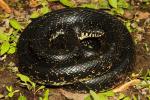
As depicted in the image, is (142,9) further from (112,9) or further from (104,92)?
(104,92)

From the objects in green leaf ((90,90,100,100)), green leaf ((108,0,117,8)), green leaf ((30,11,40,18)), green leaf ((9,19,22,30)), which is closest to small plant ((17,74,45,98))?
green leaf ((90,90,100,100))

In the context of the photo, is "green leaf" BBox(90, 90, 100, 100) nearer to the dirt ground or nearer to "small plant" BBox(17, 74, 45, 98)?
the dirt ground

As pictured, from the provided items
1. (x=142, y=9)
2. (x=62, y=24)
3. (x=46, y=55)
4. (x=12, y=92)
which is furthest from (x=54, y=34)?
(x=142, y=9)

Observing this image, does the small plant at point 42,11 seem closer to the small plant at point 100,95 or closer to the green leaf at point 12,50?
the green leaf at point 12,50

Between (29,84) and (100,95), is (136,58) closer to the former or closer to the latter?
(100,95)

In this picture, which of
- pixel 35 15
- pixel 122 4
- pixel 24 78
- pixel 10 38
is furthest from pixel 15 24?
pixel 122 4
